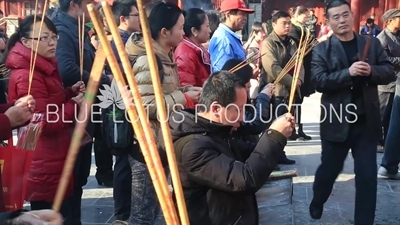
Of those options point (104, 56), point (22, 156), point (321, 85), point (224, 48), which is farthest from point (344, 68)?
point (104, 56)

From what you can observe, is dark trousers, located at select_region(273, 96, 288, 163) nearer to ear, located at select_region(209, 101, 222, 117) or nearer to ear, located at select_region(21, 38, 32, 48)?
ear, located at select_region(21, 38, 32, 48)

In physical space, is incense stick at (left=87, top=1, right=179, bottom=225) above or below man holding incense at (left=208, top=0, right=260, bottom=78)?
below

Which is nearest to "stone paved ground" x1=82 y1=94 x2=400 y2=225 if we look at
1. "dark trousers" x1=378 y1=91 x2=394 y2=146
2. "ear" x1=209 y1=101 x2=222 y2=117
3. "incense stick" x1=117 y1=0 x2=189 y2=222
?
"dark trousers" x1=378 y1=91 x2=394 y2=146

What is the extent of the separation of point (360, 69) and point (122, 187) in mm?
1832

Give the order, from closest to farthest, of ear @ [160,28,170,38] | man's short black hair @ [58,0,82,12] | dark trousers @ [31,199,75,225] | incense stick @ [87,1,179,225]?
incense stick @ [87,1,179,225]
dark trousers @ [31,199,75,225]
ear @ [160,28,170,38]
man's short black hair @ [58,0,82,12]

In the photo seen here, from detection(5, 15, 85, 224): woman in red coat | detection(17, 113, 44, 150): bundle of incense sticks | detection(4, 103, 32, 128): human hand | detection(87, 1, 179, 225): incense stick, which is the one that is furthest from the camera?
detection(5, 15, 85, 224): woman in red coat

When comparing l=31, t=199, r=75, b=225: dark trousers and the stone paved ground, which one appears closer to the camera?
l=31, t=199, r=75, b=225: dark trousers

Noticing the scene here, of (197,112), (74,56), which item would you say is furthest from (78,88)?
(197,112)

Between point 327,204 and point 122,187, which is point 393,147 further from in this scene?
point 122,187

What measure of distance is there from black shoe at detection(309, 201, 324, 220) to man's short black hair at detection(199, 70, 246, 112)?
1.96m

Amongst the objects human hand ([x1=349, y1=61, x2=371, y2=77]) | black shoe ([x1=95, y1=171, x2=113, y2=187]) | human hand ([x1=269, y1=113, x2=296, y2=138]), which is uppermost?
human hand ([x1=349, y1=61, x2=371, y2=77])

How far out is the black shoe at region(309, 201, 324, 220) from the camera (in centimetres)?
394

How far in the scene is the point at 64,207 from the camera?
332 cm

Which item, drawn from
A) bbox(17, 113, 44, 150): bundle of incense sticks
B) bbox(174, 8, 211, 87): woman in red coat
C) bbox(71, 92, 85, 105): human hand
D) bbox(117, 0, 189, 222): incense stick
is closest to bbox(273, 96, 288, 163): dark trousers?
bbox(174, 8, 211, 87): woman in red coat
